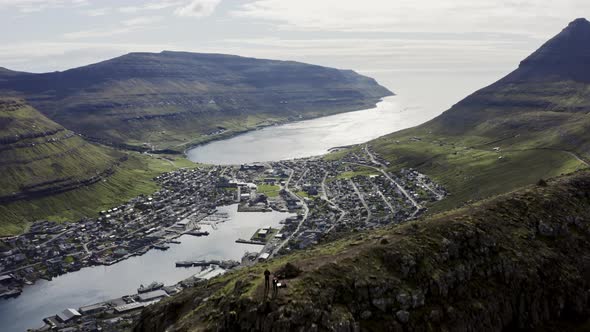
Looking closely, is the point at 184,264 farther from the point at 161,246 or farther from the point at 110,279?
the point at 110,279

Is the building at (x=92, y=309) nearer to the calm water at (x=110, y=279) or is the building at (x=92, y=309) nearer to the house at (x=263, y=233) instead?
the calm water at (x=110, y=279)

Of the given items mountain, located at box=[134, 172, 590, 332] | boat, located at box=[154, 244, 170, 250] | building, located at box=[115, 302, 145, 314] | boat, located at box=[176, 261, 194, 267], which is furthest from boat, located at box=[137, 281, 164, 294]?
mountain, located at box=[134, 172, 590, 332]

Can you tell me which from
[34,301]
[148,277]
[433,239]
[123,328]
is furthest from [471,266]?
[34,301]

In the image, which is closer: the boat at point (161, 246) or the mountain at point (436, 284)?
the mountain at point (436, 284)

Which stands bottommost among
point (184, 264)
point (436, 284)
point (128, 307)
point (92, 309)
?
point (92, 309)

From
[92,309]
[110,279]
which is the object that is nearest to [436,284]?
[92,309]

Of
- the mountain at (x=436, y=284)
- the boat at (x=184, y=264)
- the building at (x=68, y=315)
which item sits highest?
the mountain at (x=436, y=284)

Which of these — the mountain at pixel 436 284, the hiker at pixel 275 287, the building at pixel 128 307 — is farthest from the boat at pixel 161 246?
the hiker at pixel 275 287

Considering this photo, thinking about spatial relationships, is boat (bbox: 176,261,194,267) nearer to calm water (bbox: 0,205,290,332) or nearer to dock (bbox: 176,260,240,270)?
dock (bbox: 176,260,240,270)
